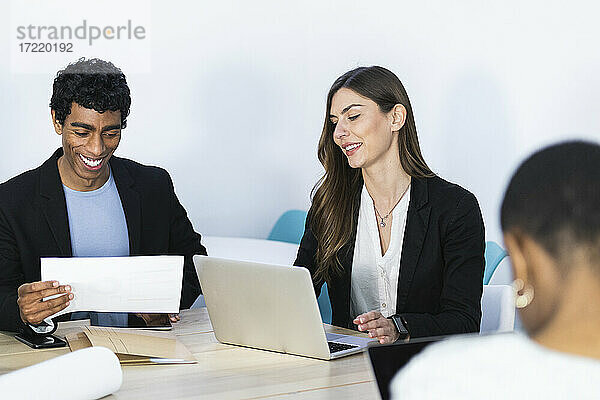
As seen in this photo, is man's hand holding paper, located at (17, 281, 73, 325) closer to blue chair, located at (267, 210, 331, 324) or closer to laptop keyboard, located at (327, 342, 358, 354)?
laptop keyboard, located at (327, 342, 358, 354)

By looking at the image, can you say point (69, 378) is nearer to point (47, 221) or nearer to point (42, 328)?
point (42, 328)

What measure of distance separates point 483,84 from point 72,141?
1343mm

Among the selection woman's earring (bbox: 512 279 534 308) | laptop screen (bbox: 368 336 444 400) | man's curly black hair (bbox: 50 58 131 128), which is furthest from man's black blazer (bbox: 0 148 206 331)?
woman's earring (bbox: 512 279 534 308)

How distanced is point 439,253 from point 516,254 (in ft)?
4.60

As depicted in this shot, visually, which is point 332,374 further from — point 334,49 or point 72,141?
point 334,49

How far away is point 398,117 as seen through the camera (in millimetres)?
1959

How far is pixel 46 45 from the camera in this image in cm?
275

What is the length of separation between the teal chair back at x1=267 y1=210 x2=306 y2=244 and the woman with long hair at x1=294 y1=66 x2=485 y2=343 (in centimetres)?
82

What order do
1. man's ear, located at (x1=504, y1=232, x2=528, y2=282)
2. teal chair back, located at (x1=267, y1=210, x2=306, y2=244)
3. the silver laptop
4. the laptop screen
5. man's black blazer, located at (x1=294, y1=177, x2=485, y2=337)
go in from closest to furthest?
man's ear, located at (x1=504, y1=232, x2=528, y2=282)
the laptop screen
the silver laptop
man's black blazer, located at (x1=294, y1=177, x2=485, y2=337)
teal chair back, located at (x1=267, y1=210, x2=306, y2=244)

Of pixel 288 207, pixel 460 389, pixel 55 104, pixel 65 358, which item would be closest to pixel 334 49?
pixel 288 207

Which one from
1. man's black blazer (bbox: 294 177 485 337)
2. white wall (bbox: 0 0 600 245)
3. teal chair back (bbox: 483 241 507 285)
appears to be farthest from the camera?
white wall (bbox: 0 0 600 245)

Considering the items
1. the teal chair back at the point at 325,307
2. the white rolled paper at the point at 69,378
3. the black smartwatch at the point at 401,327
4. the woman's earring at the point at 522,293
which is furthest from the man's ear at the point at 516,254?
the teal chair back at the point at 325,307

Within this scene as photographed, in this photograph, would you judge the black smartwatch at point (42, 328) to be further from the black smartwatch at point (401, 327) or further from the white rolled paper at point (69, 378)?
the black smartwatch at point (401, 327)

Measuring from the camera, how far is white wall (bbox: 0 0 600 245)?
250cm
